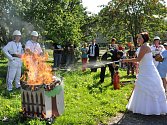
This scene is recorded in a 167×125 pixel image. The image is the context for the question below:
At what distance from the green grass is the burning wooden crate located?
218 mm

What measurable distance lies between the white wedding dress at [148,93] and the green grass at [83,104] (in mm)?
665

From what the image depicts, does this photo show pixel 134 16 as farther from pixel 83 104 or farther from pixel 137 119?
pixel 137 119

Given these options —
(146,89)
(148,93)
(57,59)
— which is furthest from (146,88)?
(57,59)

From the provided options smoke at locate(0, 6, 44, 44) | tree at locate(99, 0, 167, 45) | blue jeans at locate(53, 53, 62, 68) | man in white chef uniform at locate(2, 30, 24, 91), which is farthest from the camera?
tree at locate(99, 0, 167, 45)

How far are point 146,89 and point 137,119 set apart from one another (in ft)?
2.57

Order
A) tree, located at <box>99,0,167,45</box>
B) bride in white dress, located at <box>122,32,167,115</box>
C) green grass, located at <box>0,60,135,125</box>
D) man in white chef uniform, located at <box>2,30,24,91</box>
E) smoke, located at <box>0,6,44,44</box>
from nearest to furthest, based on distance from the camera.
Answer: green grass, located at <box>0,60,135,125</box>
bride in white dress, located at <box>122,32,167,115</box>
man in white chef uniform, located at <box>2,30,24,91</box>
smoke, located at <box>0,6,44,44</box>
tree, located at <box>99,0,167,45</box>

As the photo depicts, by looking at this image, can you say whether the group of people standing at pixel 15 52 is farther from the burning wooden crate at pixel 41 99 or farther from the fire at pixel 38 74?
the burning wooden crate at pixel 41 99

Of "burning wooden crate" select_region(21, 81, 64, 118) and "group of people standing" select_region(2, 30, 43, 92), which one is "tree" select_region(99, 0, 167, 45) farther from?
"burning wooden crate" select_region(21, 81, 64, 118)

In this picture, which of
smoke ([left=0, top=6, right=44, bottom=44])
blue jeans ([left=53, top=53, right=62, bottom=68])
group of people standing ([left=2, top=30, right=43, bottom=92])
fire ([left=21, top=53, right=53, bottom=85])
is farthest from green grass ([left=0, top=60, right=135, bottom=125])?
blue jeans ([left=53, top=53, right=62, bottom=68])

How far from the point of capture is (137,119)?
779 centimetres

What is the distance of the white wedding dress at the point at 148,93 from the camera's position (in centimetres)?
796

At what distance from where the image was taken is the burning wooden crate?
697cm

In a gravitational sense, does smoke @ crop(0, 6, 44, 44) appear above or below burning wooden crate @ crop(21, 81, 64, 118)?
above

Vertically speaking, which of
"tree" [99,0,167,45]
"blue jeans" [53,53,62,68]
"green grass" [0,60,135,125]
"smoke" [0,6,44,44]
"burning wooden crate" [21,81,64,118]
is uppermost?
"tree" [99,0,167,45]
